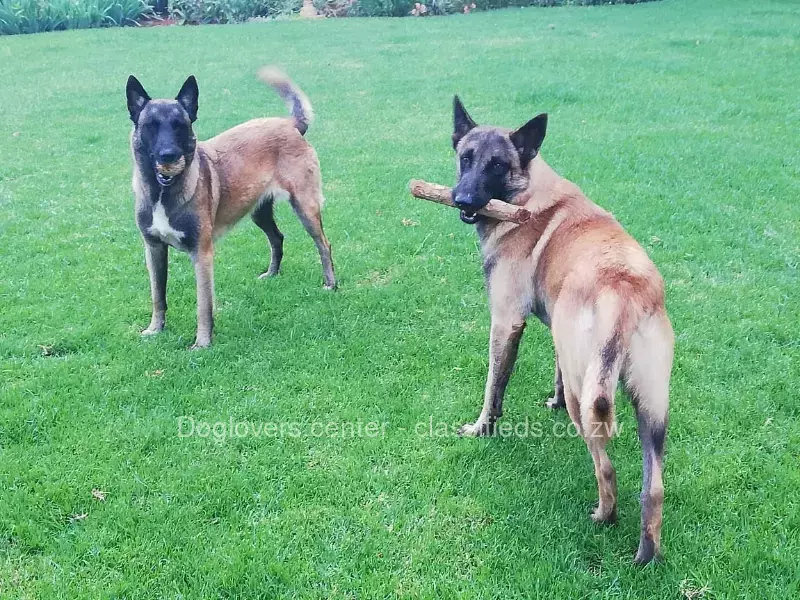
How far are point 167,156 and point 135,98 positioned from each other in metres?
0.51

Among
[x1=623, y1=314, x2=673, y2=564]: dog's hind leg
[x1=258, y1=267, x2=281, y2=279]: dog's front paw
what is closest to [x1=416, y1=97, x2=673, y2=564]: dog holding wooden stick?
[x1=623, y1=314, x2=673, y2=564]: dog's hind leg

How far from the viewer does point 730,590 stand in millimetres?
2674

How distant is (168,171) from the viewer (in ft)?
13.8

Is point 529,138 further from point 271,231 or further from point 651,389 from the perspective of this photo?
point 271,231

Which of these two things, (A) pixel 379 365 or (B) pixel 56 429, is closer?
(B) pixel 56 429

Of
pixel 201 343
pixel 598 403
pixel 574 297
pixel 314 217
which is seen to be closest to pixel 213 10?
pixel 314 217

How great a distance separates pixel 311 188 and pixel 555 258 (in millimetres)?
2686

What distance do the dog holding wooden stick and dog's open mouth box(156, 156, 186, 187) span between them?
1734 millimetres

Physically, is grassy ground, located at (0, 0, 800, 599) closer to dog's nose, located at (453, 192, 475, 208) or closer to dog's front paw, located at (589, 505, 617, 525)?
dog's front paw, located at (589, 505, 617, 525)

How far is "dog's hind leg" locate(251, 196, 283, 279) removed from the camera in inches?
215

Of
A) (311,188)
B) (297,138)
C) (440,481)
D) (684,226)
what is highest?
(297,138)

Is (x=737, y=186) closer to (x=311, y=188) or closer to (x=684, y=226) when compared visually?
(x=684, y=226)

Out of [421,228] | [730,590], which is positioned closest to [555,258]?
[730,590]

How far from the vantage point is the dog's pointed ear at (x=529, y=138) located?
11.5 ft
